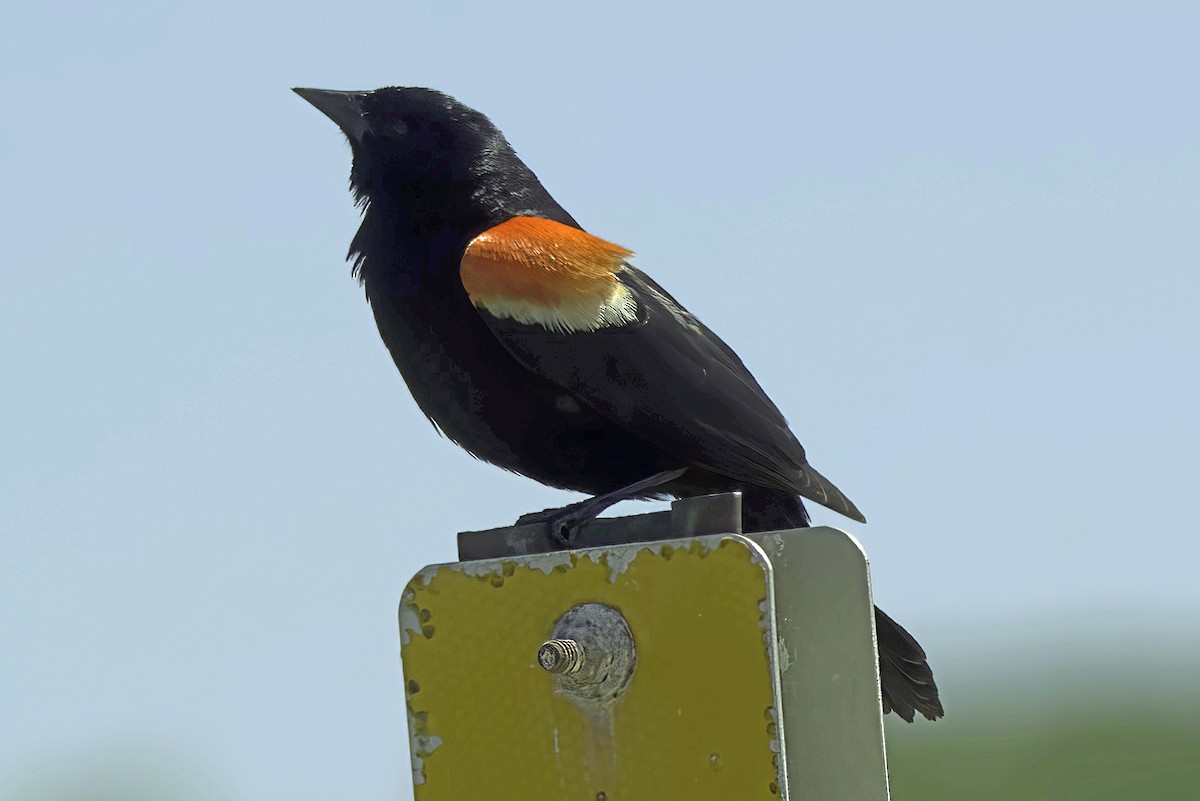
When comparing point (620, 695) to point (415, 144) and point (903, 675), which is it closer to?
point (903, 675)

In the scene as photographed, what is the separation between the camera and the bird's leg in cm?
355

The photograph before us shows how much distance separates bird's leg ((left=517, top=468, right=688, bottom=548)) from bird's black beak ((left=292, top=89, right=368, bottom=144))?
1560mm

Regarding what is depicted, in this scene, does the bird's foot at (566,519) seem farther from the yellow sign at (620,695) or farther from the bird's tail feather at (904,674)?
the bird's tail feather at (904,674)

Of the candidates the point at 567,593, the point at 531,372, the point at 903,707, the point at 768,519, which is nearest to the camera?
the point at 567,593

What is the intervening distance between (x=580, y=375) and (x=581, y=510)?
1.55ft

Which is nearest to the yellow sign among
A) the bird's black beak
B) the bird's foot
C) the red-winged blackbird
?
the bird's foot

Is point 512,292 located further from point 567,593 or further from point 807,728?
point 807,728

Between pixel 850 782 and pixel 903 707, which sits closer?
pixel 850 782

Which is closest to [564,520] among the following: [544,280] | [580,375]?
[580,375]

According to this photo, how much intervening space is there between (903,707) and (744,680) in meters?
1.32

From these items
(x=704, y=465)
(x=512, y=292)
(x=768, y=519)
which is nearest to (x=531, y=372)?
(x=512, y=292)

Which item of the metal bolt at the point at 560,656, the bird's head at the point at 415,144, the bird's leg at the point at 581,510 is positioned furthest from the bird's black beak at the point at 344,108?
the metal bolt at the point at 560,656

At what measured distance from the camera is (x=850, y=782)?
270 centimetres

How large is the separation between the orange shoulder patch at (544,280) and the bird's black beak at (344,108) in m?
0.85
